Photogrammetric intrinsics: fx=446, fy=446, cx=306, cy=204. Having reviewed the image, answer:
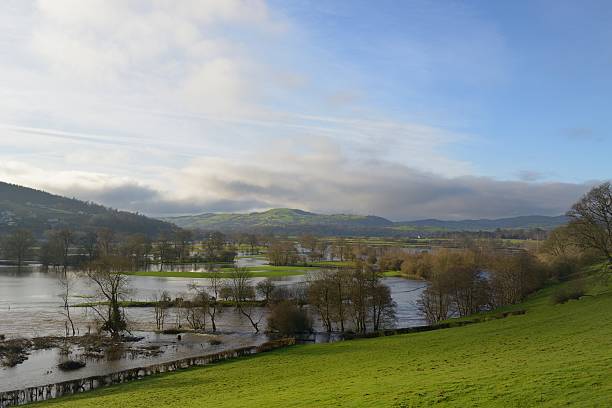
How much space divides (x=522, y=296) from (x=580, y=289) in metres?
16.3

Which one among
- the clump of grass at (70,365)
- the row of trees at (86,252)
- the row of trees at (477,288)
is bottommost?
the clump of grass at (70,365)

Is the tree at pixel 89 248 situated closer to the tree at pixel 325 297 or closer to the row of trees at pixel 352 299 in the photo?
the tree at pixel 325 297

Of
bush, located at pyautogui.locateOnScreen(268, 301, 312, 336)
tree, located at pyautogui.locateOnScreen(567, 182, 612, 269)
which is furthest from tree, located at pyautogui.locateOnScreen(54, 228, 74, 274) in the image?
tree, located at pyautogui.locateOnScreen(567, 182, 612, 269)

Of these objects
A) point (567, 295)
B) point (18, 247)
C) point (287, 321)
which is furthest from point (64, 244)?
point (567, 295)

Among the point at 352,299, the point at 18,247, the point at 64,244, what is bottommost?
the point at 352,299

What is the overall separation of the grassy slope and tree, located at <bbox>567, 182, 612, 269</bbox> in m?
14.7

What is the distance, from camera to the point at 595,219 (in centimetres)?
6353

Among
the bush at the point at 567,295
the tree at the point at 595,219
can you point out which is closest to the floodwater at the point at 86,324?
the bush at the point at 567,295

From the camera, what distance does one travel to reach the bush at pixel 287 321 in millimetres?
59562

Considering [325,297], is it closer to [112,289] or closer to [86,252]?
[112,289]

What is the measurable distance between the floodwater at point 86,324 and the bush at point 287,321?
2.37 meters

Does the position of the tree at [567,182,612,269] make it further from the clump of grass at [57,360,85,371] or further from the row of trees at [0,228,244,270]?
the row of trees at [0,228,244,270]

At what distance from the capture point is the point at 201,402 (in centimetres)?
2664

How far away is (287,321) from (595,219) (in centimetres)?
4594
